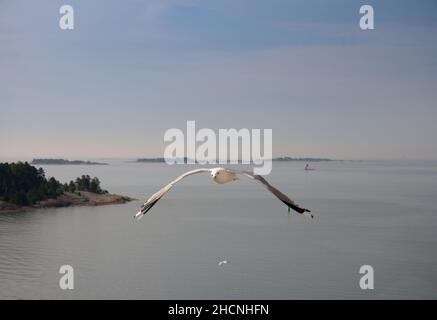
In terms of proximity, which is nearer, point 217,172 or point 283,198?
point 283,198

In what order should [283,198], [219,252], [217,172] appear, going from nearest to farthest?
1. [283,198]
2. [217,172]
3. [219,252]

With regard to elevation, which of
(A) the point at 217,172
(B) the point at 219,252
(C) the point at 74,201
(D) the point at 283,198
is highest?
(A) the point at 217,172

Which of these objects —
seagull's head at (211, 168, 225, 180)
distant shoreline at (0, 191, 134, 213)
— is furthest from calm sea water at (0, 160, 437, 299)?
seagull's head at (211, 168, 225, 180)

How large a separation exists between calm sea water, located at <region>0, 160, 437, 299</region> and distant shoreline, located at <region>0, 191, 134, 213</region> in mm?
667

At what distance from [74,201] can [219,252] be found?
1503 cm

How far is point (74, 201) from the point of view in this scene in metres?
32.2

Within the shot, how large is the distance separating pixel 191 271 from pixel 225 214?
39.0 ft

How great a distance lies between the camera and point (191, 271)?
18078 mm

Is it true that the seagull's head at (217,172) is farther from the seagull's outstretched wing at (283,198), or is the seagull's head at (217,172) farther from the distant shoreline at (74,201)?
the distant shoreline at (74,201)

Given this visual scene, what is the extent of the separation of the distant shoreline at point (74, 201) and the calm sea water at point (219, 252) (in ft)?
2.19

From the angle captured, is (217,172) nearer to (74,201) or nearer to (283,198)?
(283,198)

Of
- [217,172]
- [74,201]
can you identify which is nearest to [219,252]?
[74,201]
